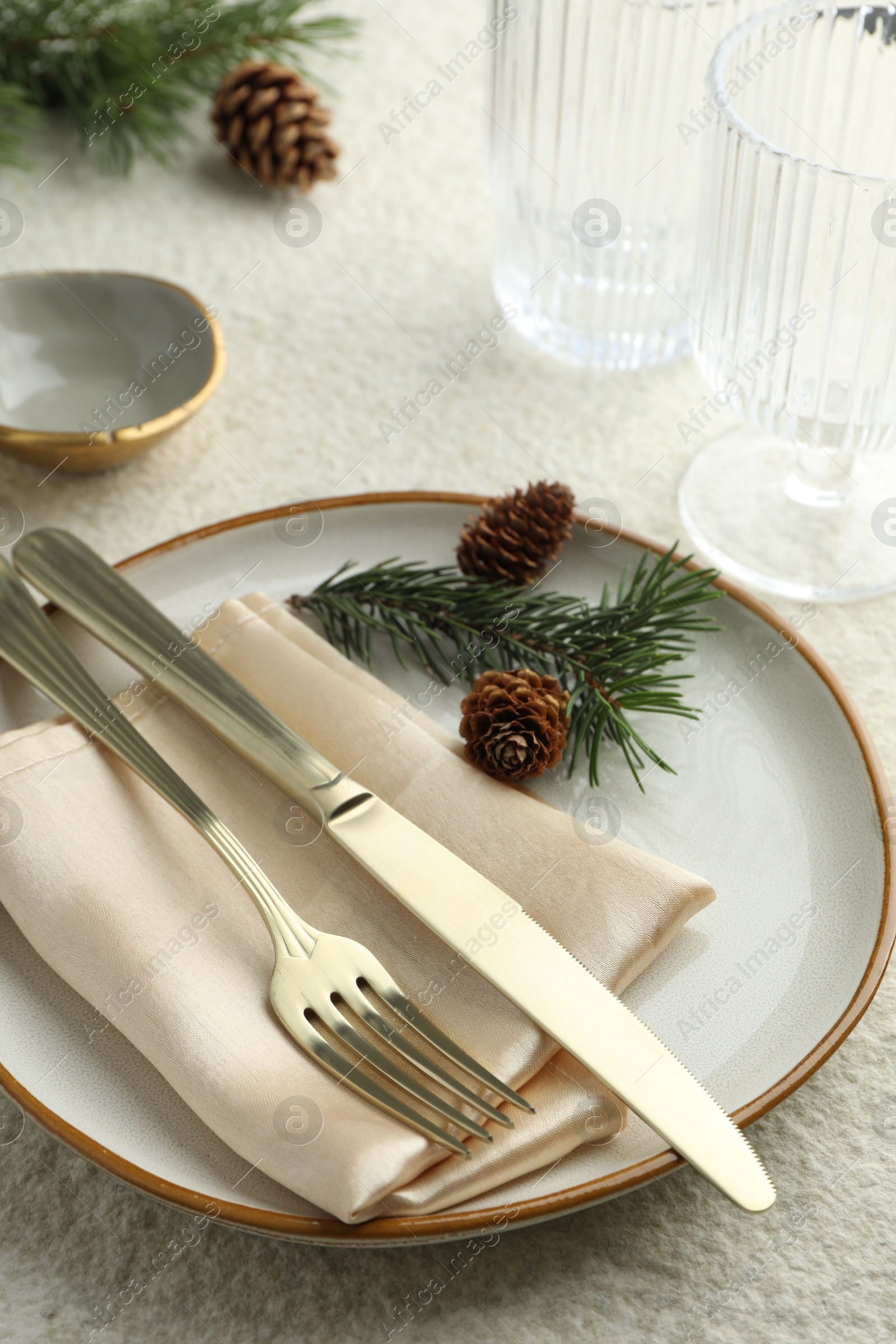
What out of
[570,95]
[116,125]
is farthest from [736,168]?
[116,125]

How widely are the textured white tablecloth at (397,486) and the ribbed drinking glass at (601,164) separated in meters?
0.03

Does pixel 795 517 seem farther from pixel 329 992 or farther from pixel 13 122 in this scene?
pixel 13 122

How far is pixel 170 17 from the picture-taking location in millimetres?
750

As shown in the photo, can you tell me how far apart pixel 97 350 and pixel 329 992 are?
0.37m

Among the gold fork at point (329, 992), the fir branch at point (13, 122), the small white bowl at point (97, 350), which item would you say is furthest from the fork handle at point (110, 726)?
the fir branch at point (13, 122)

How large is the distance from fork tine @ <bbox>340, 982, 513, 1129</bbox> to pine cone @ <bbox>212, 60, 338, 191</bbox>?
22.1 inches

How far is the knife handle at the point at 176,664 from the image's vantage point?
0.36 m

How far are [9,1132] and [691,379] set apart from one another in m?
0.47

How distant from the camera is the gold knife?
0.93 feet

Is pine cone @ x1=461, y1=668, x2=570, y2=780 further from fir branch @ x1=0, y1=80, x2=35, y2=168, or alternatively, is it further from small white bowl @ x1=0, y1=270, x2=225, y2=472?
fir branch @ x1=0, y1=80, x2=35, y2=168

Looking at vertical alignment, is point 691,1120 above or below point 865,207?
below

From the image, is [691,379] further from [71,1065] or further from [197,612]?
[71,1065]

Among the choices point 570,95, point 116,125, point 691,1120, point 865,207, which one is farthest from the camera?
point 116,125

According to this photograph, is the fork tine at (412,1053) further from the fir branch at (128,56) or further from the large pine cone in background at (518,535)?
the fir branch at (128,56)
